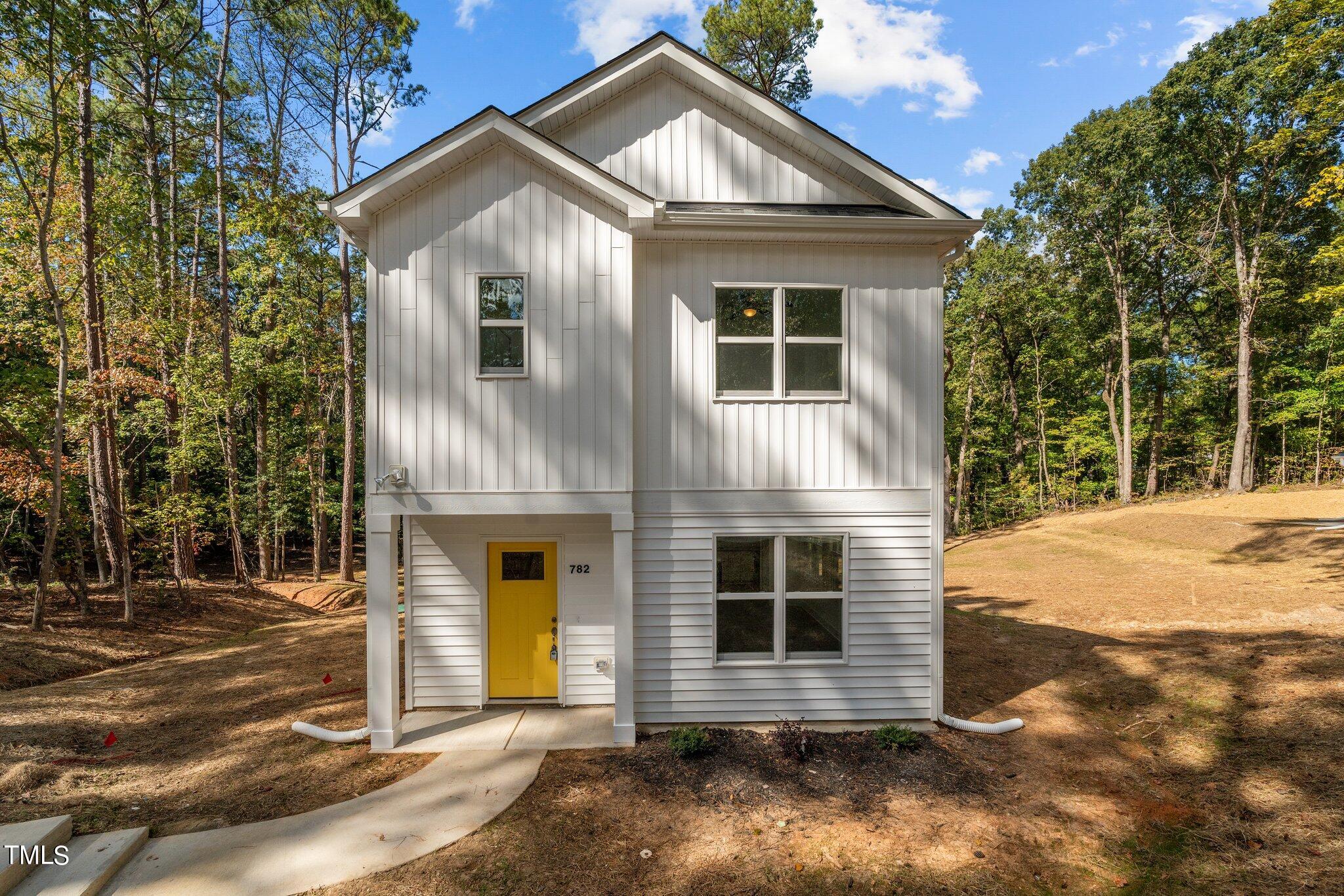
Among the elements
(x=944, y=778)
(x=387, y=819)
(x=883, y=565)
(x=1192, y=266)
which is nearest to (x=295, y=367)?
(x=387, y=819)

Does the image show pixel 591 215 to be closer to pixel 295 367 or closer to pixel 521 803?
pixel 521 803

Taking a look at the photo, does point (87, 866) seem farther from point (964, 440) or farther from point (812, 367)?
point (964, 440)

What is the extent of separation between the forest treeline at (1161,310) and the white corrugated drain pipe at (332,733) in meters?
27.9

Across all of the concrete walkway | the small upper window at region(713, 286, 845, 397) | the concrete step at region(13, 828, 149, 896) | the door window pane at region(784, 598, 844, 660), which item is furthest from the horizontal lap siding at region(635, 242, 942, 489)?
the concrete step at region(13, 828, 149, 896)

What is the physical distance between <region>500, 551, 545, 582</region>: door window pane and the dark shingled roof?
490 centimetres

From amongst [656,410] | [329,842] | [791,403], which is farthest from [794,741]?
[329,842]

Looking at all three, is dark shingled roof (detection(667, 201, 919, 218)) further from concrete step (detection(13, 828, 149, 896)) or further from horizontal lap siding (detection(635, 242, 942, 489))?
concrete step (detection(13, 828, 149, 896))

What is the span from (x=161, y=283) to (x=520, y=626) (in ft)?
46.9

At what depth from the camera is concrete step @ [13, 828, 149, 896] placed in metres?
4.21

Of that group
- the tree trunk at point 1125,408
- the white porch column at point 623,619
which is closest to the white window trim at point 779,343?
the white porch column at point 623,619

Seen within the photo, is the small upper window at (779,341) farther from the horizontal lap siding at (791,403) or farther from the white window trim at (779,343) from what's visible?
the horizontal lap siding at (791,403)

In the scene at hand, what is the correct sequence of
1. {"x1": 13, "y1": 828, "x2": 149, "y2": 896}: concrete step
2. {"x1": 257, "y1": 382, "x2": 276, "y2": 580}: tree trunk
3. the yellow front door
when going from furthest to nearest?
{"x1": 257, "y1": 382, "x2": 276, "y2": 580}: tree trunk → the yellow front door → {"x1": 13, "y1": 828, "x2": 149, "y2": 896}: concrete step

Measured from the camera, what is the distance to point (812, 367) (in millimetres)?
7172

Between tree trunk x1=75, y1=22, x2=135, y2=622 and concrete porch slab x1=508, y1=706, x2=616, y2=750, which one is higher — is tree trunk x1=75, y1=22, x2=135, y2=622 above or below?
above
